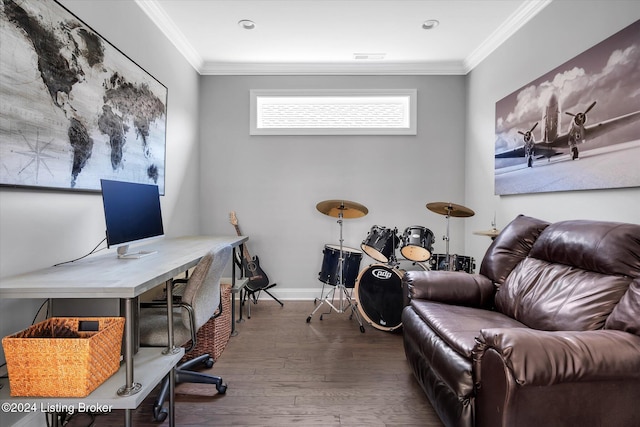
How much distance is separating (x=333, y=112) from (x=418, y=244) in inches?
71.6

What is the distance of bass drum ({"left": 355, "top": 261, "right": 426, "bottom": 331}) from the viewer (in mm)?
2832

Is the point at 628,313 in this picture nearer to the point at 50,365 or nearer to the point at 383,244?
the point at 383,244

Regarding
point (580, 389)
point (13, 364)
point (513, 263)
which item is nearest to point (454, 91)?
point (513, 263)

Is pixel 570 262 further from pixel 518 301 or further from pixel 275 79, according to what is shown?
pixel 275 79

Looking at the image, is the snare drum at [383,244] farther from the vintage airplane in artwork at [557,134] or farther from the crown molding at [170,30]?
the crown molding at [170,30]

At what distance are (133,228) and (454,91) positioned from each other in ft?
11.7

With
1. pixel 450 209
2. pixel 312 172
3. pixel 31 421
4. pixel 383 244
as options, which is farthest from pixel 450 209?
pixel 31 421

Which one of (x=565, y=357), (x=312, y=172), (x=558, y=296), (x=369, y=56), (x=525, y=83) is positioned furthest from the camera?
(x=312, y=172)

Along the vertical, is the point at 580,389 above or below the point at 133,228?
below

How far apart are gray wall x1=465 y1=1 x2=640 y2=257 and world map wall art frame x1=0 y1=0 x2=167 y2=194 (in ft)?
9.94

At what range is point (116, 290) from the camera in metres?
1.20

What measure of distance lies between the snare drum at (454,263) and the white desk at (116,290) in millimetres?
2269

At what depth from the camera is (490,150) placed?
3277 mm

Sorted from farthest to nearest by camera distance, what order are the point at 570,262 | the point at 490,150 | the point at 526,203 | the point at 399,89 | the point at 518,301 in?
the point at 399,89 < the point at 490,150 < the point at 526,203 < the point at 518,301 < the point at 570,262
